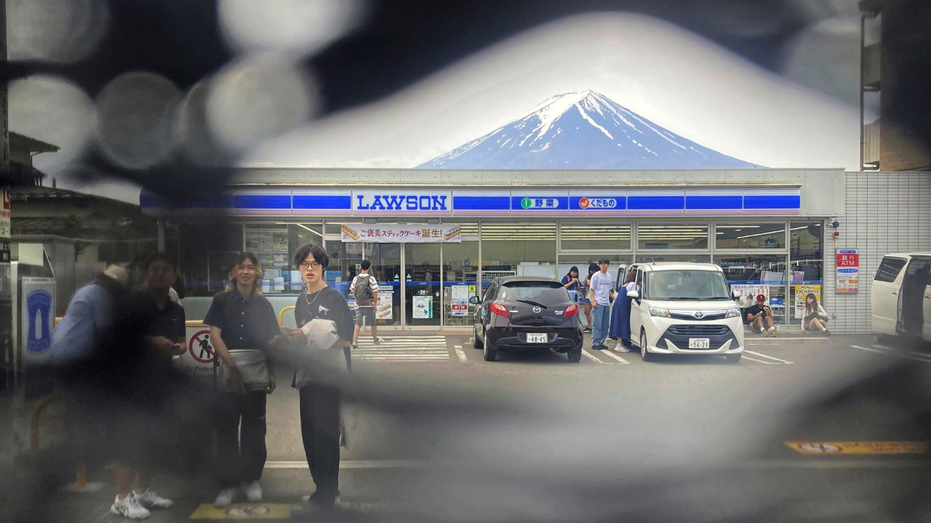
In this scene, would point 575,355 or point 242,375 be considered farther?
point 575,355

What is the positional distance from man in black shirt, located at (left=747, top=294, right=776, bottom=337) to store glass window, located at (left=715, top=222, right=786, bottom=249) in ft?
1.23

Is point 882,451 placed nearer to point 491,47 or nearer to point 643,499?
point 643,499

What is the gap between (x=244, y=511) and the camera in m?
1.93

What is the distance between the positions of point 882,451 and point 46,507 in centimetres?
340

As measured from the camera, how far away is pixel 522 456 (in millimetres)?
2285

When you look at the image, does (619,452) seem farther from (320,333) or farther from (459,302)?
(459,302)

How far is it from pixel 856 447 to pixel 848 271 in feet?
Answer: 2.92

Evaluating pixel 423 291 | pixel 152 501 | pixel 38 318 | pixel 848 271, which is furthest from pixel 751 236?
pixel 423 291

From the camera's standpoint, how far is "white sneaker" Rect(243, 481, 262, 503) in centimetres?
199

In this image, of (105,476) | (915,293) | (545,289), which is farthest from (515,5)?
(545,289)

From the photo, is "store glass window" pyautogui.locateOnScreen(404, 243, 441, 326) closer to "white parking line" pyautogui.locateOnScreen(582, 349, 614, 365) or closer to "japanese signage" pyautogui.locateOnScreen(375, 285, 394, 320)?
"japanese signage" pyautogui.locateOnScreen(375, 285, 394, 320)

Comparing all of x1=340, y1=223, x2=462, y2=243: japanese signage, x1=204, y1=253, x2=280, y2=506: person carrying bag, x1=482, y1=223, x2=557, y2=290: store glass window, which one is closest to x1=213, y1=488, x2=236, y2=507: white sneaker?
x1=204, y1=253, x2=280, y2=506: person carrying bag

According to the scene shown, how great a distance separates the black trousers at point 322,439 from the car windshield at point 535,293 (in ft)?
9.76

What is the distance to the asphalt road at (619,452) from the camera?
2.01 meters
